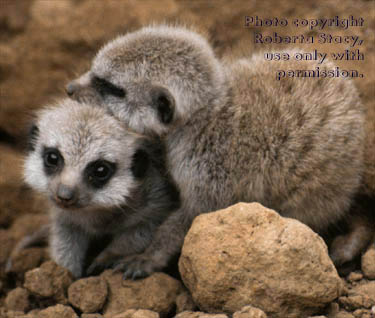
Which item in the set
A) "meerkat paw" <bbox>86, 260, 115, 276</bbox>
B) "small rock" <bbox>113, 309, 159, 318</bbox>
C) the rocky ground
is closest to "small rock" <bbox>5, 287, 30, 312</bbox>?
the rocky ground

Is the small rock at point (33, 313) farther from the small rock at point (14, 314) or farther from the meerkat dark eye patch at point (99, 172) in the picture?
the meerkat dark eye patch at point (99, 172)

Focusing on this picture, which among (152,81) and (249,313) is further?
(152,81)

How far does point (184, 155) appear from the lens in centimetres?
320

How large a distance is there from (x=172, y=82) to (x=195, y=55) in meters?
0.25

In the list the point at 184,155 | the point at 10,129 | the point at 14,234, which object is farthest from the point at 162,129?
the point at 10,129

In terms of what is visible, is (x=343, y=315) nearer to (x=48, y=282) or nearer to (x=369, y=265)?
(x=369, y=265)

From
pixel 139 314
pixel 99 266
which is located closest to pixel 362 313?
pixel 139 314

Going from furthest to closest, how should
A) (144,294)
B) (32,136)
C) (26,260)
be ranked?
(26,260)
(32,136)
(144,294)

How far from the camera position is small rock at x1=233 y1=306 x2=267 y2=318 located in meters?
2.32

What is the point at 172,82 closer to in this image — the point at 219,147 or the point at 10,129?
the point at 219,147

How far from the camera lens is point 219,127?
320cm

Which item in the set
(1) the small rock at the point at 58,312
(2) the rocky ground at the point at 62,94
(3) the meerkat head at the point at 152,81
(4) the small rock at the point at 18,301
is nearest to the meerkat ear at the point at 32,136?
(2) the rocky ground at the point at 62,94

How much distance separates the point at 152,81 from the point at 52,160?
780mm

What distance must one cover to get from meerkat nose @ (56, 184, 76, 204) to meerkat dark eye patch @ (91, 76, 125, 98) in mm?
615
